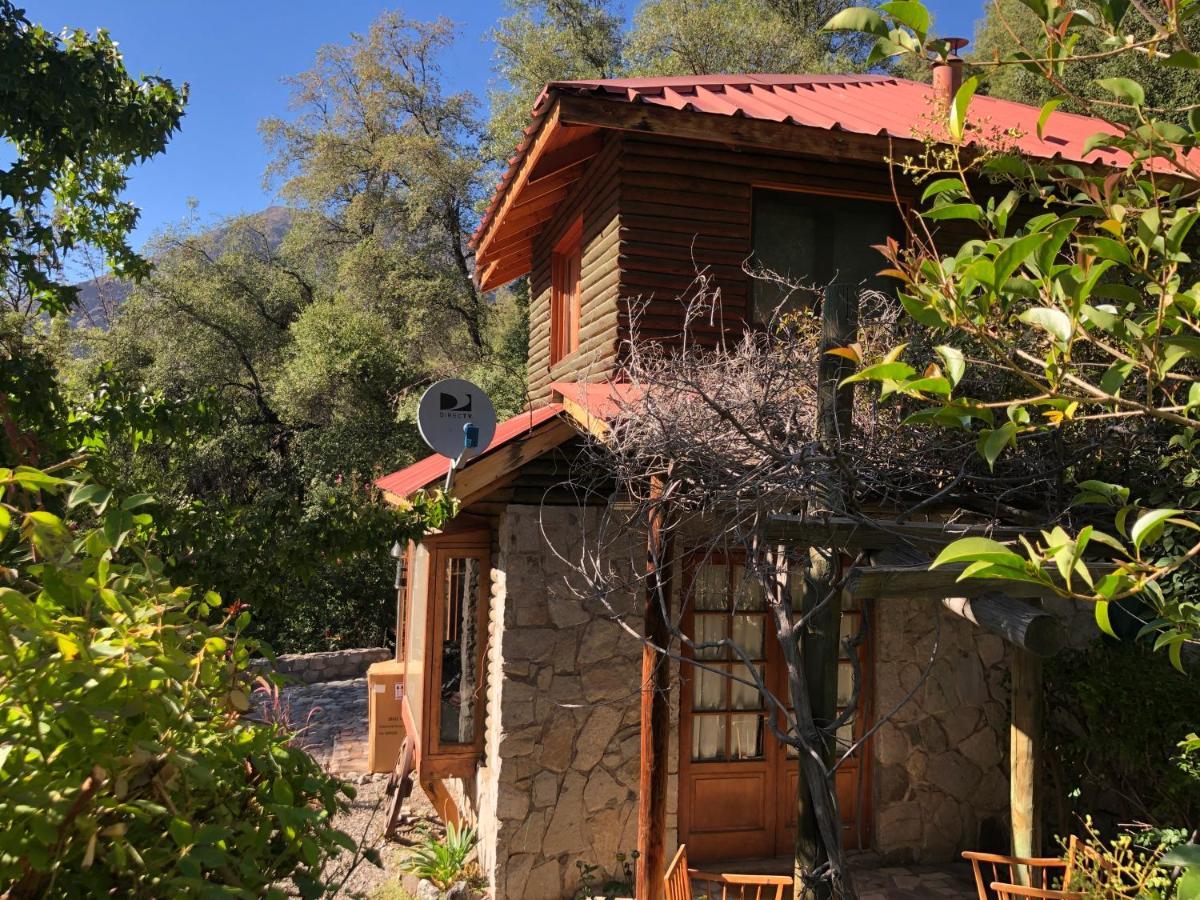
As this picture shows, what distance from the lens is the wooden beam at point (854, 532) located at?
3773mm

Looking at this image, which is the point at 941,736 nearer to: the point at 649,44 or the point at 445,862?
the point at 445,862

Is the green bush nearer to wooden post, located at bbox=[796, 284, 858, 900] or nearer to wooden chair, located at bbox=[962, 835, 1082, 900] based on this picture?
wooden post, located at bbox=[796, 284, 858, 900]

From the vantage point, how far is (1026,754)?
396 centimetres

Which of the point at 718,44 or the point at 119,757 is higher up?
the point at 718,44

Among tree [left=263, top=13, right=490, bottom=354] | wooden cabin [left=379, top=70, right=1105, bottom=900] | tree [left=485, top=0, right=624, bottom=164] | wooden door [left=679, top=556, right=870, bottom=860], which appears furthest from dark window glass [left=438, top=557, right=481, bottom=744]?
tree [left=485, top=0, right=624, bottom=164]

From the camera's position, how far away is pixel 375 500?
502cm

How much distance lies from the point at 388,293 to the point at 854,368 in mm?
17655

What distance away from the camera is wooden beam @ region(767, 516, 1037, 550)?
3.77 m

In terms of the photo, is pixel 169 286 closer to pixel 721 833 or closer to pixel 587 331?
pixel 587 331

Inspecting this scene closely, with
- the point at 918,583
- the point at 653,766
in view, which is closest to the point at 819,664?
the point at 918,583

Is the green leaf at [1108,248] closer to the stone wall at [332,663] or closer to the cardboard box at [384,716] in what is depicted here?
the cardboard box at [384,716]

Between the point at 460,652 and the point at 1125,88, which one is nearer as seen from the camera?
the point at 1125,88

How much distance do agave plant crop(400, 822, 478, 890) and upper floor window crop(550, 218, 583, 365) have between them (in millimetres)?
4457

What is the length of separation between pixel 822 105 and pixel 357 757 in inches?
343
